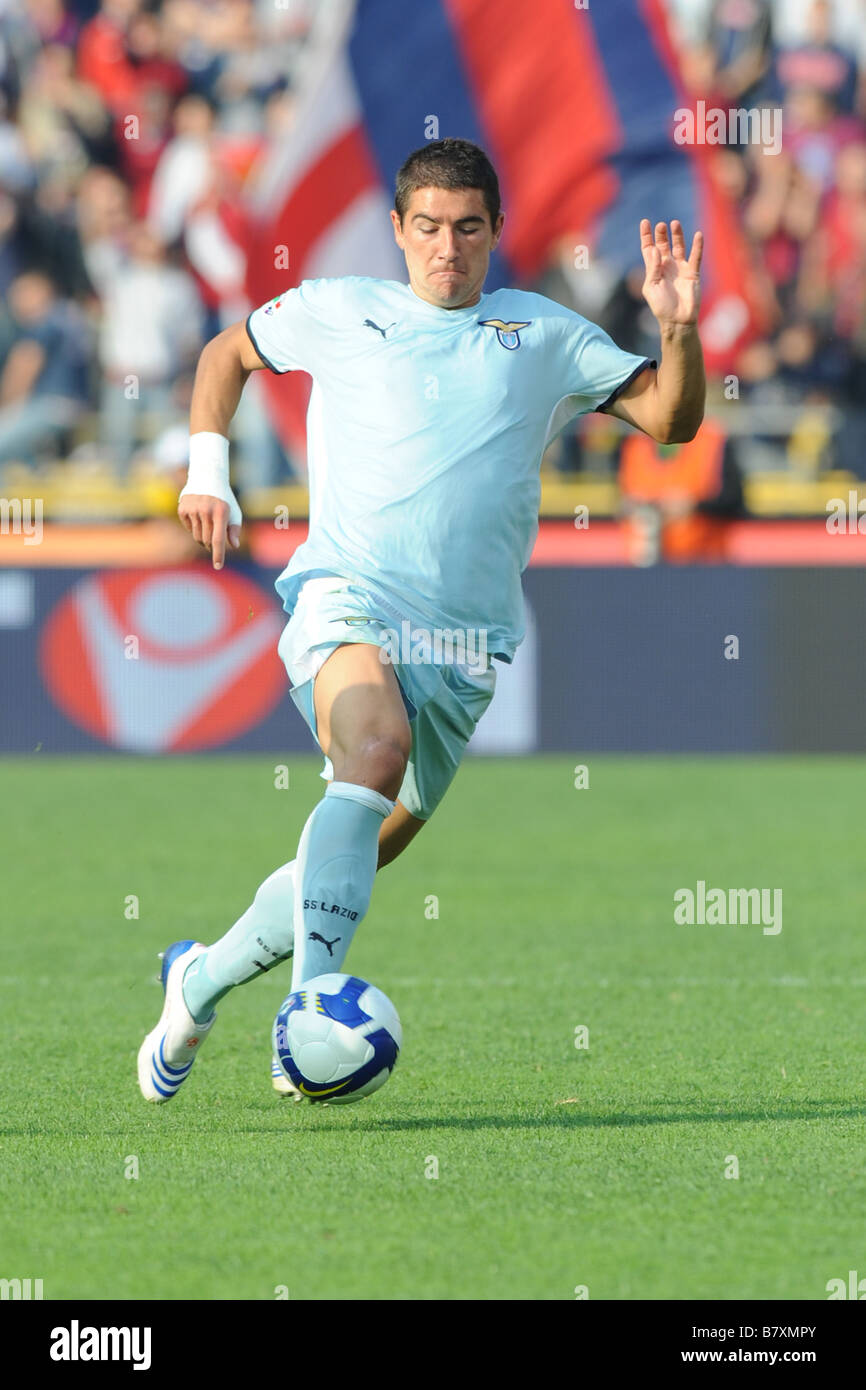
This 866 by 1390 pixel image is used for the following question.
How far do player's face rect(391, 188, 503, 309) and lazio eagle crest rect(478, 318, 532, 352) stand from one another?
7cm

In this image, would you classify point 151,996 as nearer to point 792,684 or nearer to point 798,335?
point 792,684

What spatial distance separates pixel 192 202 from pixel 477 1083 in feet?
42.1

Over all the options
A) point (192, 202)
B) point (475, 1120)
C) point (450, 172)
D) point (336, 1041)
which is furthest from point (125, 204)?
point (336, 1041)

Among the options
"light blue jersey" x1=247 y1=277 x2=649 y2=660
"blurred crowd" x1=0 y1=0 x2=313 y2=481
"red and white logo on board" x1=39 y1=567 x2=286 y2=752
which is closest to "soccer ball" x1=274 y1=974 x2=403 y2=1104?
"light blue jersey" x1=247 y1=277 x2=649 y2=660

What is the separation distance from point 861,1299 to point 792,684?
10200 millimetres

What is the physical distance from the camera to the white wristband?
5.04 meters

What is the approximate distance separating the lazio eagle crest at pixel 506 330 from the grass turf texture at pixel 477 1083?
1726mm

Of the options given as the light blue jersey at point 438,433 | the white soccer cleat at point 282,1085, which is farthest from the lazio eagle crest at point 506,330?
the white soccer cleat at point 282,1085

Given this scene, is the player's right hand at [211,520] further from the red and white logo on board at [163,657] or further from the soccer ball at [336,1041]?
the red and white logo on board at [163,657]

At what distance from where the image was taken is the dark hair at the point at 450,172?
496 cm

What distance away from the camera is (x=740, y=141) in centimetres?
1730

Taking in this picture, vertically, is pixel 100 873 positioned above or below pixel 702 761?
below

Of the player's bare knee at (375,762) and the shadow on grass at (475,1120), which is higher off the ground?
the player's bare knee at (375,762)
